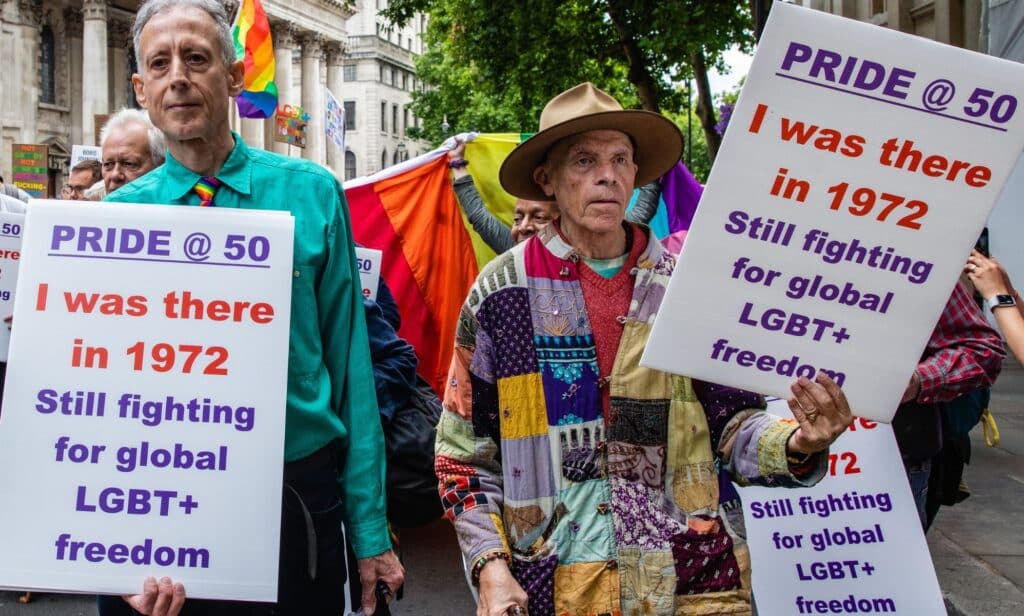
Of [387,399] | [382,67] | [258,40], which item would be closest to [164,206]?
[387,399]

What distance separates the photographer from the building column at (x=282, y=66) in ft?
183

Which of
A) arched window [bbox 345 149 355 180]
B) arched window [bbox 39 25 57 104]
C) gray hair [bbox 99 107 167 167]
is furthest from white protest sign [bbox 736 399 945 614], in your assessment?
arched window [bbox 345 149 355 180]

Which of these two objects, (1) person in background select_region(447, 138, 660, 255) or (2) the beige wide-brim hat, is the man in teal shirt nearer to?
(2) the beige wide-brim hat

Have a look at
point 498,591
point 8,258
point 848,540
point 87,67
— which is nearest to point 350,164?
point 87,67

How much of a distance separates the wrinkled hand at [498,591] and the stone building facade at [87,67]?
28866mm

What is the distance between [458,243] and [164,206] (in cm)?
480

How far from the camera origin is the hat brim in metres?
2.68

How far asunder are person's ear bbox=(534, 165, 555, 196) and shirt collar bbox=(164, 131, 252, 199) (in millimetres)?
801

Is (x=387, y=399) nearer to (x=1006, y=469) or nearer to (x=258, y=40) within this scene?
(x=1006, y=469)

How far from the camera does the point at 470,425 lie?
2.56 metres

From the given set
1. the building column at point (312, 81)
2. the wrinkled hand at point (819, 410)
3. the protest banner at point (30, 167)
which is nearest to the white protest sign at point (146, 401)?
the wrinkled hand at point (819, 410)

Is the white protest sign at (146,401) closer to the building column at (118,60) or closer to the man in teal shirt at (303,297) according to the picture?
the man in teal shirt at (303,297)

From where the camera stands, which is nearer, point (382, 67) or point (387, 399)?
point (387, 399)

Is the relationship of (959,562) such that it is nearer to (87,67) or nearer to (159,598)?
(159,598)
